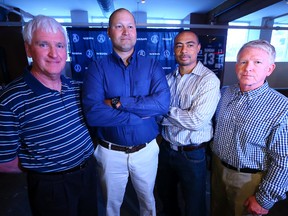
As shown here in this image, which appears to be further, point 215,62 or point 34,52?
point 215,62

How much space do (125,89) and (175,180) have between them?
98cm

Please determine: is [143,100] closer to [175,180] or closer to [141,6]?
[175,180]

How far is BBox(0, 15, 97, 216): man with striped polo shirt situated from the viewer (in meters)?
0.98

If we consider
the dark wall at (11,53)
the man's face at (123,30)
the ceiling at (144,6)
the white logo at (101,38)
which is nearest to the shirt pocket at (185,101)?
the man's face at (123,30)

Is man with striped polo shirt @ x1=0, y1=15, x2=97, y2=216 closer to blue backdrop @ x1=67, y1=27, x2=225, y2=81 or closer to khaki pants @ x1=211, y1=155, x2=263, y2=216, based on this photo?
khaki pants @ x1=211, y1=155, x2=263, y2=216

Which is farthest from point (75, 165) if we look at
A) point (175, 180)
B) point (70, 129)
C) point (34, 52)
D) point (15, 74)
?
point (15, 74)

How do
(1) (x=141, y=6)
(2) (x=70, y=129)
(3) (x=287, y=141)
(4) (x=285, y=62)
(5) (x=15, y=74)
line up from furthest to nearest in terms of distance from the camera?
(4) (x=285, y=62) → (1) (x=141, y=6) → (5) (x=15, y=74) → (2) (x=70, y=129) → (3) (x=287, y=141)

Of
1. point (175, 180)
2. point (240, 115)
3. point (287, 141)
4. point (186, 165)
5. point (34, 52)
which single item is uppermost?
point (34, 52)

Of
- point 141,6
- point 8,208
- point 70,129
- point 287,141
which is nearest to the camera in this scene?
point 287,141

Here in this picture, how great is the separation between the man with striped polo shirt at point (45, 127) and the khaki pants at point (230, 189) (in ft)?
3.33

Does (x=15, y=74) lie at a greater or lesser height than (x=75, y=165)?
greater

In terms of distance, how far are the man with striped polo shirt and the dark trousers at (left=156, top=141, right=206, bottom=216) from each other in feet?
2.28

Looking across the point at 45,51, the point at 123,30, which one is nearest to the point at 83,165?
the point at 45,51

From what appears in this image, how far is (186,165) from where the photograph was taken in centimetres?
140
